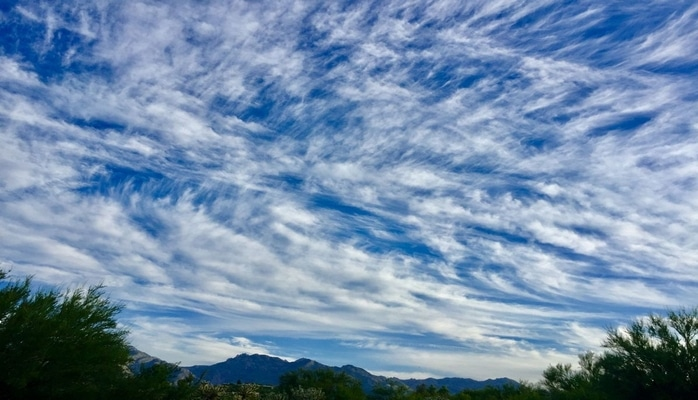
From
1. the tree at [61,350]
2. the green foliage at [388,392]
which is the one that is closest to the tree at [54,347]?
the tree at [61,350]

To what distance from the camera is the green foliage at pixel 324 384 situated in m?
66.2

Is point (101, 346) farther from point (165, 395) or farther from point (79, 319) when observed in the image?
point (165, 395)

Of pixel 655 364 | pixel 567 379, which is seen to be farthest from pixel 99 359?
pixel 567 379

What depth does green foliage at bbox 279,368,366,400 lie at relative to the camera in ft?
217

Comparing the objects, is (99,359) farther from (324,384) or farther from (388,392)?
(388,392)

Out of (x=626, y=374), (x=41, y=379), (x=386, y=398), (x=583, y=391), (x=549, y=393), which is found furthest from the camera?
(x=386, y=398)

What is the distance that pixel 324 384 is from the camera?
229 feet

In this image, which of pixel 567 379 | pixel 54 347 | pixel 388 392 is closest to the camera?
pixel 54 347

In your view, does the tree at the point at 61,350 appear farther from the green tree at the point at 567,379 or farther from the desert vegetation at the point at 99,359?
the green tree at the point at 567,379

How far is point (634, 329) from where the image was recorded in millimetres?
34500

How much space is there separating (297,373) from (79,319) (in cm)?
6065

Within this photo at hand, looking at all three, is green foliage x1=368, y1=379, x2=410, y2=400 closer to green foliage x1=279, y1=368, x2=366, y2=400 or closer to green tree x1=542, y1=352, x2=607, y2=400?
green foliage x1=279, y1=368, x2=366, y2=400

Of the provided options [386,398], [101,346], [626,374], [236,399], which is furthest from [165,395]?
[386,398]

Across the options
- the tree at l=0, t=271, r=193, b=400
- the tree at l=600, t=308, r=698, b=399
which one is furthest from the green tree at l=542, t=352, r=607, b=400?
the tree at l=0, t=271, r=193, b=400
